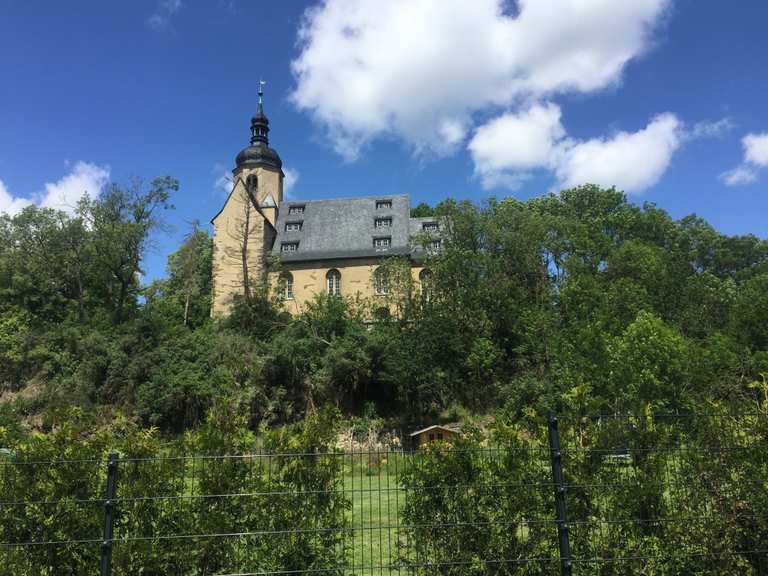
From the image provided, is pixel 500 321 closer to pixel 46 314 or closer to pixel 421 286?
pixel 421 286

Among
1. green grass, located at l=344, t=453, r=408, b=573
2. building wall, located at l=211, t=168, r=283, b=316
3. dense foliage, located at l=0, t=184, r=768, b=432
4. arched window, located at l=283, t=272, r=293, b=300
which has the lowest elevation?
green grass, located at l=344, t=453, r=408, b=573

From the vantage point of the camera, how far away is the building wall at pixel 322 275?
42.6 metres

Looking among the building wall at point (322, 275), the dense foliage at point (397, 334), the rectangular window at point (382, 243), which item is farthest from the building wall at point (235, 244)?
the rectangular window at point (382, 243)

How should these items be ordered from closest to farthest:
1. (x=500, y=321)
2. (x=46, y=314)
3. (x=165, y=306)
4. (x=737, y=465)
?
(x=737, y=465)
(x=500, y=321)
(x=46, y=314)
(x=165, y=306)

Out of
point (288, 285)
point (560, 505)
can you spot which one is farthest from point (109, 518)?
point (288, 285)

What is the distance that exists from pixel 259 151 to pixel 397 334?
23881mm

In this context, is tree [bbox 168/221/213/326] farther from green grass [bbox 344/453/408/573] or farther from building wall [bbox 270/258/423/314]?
green grass [bbox 344/453/408/573]

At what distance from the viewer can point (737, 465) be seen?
6.05 m

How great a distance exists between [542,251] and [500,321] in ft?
21.3

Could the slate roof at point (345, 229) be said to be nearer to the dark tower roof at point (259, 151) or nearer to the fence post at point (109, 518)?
the dark tower roof at point (259, 151)

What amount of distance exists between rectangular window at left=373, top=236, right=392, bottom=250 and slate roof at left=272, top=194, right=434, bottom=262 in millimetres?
157

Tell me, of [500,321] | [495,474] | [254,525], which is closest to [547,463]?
[495,474]

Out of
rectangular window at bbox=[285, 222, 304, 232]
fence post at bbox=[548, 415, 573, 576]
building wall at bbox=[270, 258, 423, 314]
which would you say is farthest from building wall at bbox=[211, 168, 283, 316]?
fence post at bbox=[548, 415, 573, 576]

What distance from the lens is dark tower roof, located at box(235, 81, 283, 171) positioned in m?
47.2
